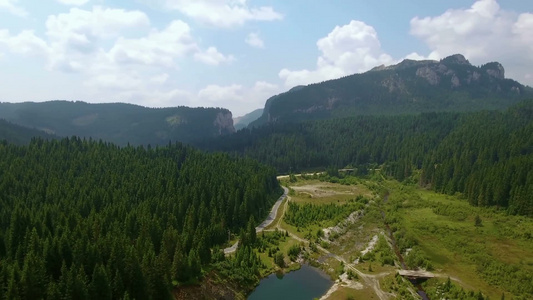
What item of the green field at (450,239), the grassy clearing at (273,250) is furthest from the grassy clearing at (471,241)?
the grassy clearing at (273,250)

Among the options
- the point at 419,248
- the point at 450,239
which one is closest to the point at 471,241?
the point at 450,239

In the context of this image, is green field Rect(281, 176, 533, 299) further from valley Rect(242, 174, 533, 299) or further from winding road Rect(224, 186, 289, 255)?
winding road Rect(224, 186, 289, 255)

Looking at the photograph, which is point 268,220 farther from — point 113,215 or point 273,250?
point 113,215

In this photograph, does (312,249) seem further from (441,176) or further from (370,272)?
(441,176)

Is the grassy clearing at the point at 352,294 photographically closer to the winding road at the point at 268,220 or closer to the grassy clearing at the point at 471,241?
the grassy clearing at the point at 471,241

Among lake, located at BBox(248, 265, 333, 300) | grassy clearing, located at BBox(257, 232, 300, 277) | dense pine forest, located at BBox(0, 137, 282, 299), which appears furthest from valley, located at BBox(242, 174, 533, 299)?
dense pine forest, located at BBox(0, 137, 282, 299)

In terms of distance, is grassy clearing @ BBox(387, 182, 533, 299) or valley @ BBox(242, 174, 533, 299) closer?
valley @ BBox(242, 174, 533, 299)
